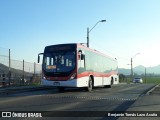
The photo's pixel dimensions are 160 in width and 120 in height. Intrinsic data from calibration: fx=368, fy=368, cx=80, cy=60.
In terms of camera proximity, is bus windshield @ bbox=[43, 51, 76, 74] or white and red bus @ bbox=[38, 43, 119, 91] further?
bus windshield @ bbox=[43, 51, 76, 74]

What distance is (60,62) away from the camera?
24000 millimetres

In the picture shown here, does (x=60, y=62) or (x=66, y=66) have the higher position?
(x=60, y=62)

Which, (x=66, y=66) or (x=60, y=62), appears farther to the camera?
(x=60, y=62)

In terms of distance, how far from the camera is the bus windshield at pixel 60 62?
77.9ft

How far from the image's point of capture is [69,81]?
2336 cm

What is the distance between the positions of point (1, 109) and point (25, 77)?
88.7 ft

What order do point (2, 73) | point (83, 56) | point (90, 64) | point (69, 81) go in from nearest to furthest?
1. point (69, 81)
2. point (83, 56)
3. point (90, 64)
4. point (2, 73)

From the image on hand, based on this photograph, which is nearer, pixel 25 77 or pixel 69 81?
pixel 69 81

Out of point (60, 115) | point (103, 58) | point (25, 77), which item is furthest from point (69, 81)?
point (25, 77)

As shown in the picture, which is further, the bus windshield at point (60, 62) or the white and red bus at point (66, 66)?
the bus windshield at point (60, 62)

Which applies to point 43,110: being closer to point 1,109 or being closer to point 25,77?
point 1,109

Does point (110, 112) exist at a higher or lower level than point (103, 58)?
lower

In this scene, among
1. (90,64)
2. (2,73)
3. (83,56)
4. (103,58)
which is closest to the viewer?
Result: (83,56)

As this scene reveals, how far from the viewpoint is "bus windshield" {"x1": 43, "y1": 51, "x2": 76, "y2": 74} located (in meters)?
23.7
